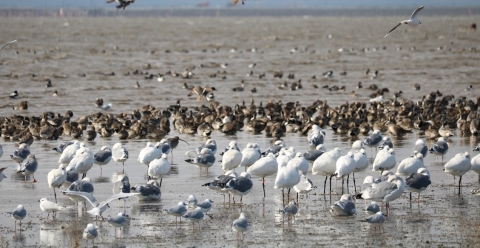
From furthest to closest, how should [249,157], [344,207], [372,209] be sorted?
1. [249,157]
2. [344,207]
3. [372,209]

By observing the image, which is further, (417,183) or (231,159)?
(231,159)

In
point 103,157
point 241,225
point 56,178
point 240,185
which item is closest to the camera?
point 241,225

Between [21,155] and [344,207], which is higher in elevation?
[344,207]

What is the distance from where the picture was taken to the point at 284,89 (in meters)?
32.7

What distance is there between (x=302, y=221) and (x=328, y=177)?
324 centimetres

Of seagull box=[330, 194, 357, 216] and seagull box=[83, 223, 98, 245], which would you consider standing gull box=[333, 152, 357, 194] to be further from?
seagull box=[83, 223, 98, 245]

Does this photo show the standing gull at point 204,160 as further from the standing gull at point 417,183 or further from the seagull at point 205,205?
the standing gull at point 417,183

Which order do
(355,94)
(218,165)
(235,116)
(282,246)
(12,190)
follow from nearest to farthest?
(282,246), (12,190), (218,165), (235,116), (355,94)

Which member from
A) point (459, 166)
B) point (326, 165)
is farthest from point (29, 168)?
point (459, 166)

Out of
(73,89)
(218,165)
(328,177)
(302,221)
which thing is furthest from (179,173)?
(73,89)

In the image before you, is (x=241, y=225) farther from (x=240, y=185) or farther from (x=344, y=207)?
(x=240, y=185)

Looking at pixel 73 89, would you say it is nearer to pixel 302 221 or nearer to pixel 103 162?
pixel 103 162

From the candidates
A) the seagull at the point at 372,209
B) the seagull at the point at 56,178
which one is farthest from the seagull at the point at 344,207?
the seagull at the point at 56,178

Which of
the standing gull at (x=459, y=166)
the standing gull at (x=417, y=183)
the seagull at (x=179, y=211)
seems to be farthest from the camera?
the standing gull at (x=459, y=166)
